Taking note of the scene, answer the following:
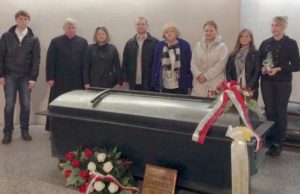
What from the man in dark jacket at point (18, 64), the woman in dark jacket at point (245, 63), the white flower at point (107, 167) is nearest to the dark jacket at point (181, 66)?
the woman in dark jacket at point (245, 63)

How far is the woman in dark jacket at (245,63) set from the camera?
141 inches

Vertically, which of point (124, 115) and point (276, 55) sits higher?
point (276, 55)

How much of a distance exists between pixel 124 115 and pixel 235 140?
78cm

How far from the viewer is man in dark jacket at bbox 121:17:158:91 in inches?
159

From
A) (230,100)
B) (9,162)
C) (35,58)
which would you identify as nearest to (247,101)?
(230,100)

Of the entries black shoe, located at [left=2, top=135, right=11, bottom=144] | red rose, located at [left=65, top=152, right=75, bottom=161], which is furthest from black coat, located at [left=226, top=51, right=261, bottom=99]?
black shoe, located at [left=2, top=135, right=11, bottom=144]

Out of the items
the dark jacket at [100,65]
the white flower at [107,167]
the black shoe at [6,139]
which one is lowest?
the black shoe at [6,139]

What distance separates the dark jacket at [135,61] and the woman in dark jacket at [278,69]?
3.62ft

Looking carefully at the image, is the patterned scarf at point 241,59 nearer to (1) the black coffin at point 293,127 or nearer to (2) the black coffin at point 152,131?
(1) the black coffin at point 293,127

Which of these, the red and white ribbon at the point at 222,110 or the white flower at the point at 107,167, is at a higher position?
the red and white ribbon at the point at 222,110

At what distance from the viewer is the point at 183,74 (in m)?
3.82

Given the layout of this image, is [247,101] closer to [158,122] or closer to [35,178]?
[158,122]

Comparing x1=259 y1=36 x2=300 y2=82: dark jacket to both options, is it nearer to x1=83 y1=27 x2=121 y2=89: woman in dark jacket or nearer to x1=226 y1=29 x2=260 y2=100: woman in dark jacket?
x1=226 y1=29 x2=260 y2=100: woman in dark jacket

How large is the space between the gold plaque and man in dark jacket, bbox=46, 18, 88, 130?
1.97 meters
